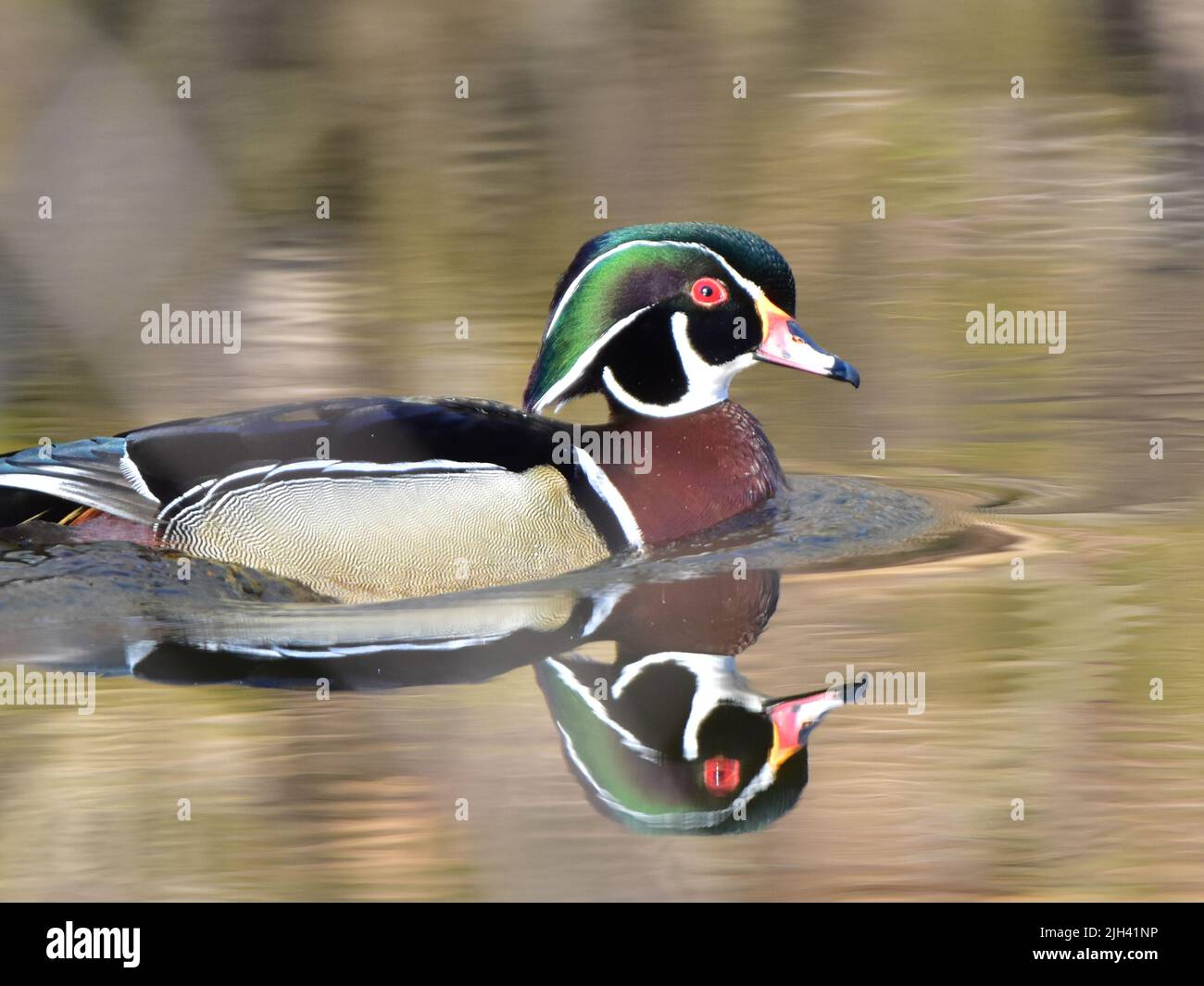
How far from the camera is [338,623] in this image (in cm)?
615

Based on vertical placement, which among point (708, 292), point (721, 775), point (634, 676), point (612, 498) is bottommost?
point (721, 775)

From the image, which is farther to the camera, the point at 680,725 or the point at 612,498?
the point at 612,498

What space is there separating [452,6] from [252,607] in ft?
26.1

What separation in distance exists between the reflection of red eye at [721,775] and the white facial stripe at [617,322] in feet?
7.49

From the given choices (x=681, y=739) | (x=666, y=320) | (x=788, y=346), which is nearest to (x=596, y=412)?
(x=666, y=320)

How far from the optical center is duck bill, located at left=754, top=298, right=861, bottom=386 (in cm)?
708

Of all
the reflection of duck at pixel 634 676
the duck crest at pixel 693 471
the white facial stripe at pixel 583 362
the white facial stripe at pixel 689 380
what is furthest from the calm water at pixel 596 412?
the white facial stripe at pixel 583 362

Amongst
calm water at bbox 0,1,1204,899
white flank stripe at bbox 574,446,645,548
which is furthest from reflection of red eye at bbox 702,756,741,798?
white flank stripe at bbox 574,446,645,548

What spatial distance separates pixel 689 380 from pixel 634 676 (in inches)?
71.4

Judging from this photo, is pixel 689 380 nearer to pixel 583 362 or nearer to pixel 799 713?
pixel 583 362

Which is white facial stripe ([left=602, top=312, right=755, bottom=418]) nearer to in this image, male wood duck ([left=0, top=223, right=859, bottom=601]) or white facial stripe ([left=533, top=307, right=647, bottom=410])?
white facial stripe ([left=533, top=307, right=647, bottom=410])

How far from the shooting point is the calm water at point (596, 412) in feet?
15.7

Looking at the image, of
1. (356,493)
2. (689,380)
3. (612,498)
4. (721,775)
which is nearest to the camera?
(721,775)

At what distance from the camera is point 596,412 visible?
30.5 feet
